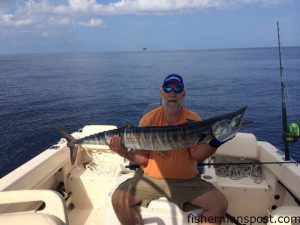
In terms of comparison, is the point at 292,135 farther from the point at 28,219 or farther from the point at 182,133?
the point at 28,219

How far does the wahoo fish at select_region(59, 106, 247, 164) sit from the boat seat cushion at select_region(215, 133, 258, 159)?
6.51 ft

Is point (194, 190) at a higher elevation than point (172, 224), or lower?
higher

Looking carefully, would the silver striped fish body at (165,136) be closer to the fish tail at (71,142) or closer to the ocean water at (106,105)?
the fish tail at (71,142)

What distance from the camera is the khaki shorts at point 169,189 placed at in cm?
369

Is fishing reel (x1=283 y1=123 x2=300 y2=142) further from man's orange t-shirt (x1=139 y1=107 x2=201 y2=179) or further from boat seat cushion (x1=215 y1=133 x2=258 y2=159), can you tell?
man's orange t-shirt (x1=139 y1=107 x2=201 y2=179)

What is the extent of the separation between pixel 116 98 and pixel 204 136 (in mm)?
21019

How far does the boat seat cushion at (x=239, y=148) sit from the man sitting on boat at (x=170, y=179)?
1.30 m

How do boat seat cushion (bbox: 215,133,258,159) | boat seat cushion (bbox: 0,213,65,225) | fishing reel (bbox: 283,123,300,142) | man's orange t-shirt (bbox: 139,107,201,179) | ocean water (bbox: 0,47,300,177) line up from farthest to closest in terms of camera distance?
1. ocean water (bbox: 0,47,300,177)
2. boat seat cushion (bbox: 215,133,258,159)
3. fishing reel (bbox: 283,123,300,142)
4. man's orange t-shirt (bbox: 139,107,201,179)
5. boat seat cushion (bbox: 0,213,65,225)

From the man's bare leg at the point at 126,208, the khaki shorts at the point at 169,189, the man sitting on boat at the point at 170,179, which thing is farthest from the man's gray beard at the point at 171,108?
the man's bare leg at the point at 126,208

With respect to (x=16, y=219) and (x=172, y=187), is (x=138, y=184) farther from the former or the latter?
(x=16, y=219)

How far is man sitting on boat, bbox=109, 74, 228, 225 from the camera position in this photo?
358cm

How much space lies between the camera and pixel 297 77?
31375 mm

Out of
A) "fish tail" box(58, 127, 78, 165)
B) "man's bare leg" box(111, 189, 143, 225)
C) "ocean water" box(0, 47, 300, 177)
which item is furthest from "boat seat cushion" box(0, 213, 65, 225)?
"ocean water" box(0, 47, 300, 177)

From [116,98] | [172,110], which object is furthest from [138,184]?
[116,98]
